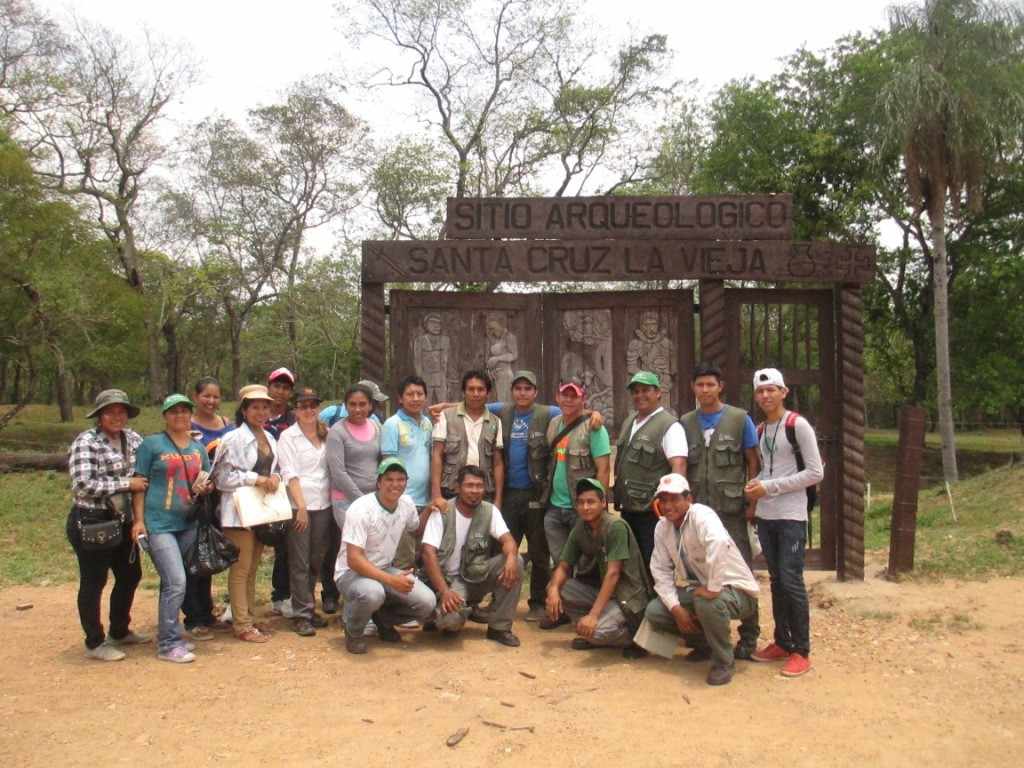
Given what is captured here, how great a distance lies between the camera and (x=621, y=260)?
23.0ft

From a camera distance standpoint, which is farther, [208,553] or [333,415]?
[333,415]

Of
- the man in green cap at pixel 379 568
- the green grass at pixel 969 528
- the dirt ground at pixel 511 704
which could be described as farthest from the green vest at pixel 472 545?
the green grass at pixel 969 528

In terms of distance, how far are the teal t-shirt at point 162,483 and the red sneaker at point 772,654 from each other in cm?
359

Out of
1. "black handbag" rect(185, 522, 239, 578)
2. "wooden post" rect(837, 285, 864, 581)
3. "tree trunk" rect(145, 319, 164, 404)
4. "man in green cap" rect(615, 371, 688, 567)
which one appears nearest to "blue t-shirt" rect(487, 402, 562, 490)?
"man in green cap" rect(615, 371, 688, 567)

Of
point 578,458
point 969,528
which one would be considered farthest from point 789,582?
point 969,528

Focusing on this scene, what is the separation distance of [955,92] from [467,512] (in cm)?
1519

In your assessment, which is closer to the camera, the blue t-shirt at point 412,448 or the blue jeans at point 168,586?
the blue jeans at point 168,586

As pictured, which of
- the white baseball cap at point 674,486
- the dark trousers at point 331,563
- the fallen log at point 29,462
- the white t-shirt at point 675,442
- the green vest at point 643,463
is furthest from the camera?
the fallen log at point 29,462

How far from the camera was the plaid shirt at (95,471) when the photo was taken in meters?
5.01

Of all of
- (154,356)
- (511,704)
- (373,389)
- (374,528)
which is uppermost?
(154,356)

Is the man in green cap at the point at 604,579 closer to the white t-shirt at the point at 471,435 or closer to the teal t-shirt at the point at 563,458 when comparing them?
the teal t-shirt at the point at 563,458

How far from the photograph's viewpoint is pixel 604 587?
17.0 feet

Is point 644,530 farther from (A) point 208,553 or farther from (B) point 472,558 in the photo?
(A) point 208,553

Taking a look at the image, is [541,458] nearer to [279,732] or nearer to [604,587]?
[604,587]
